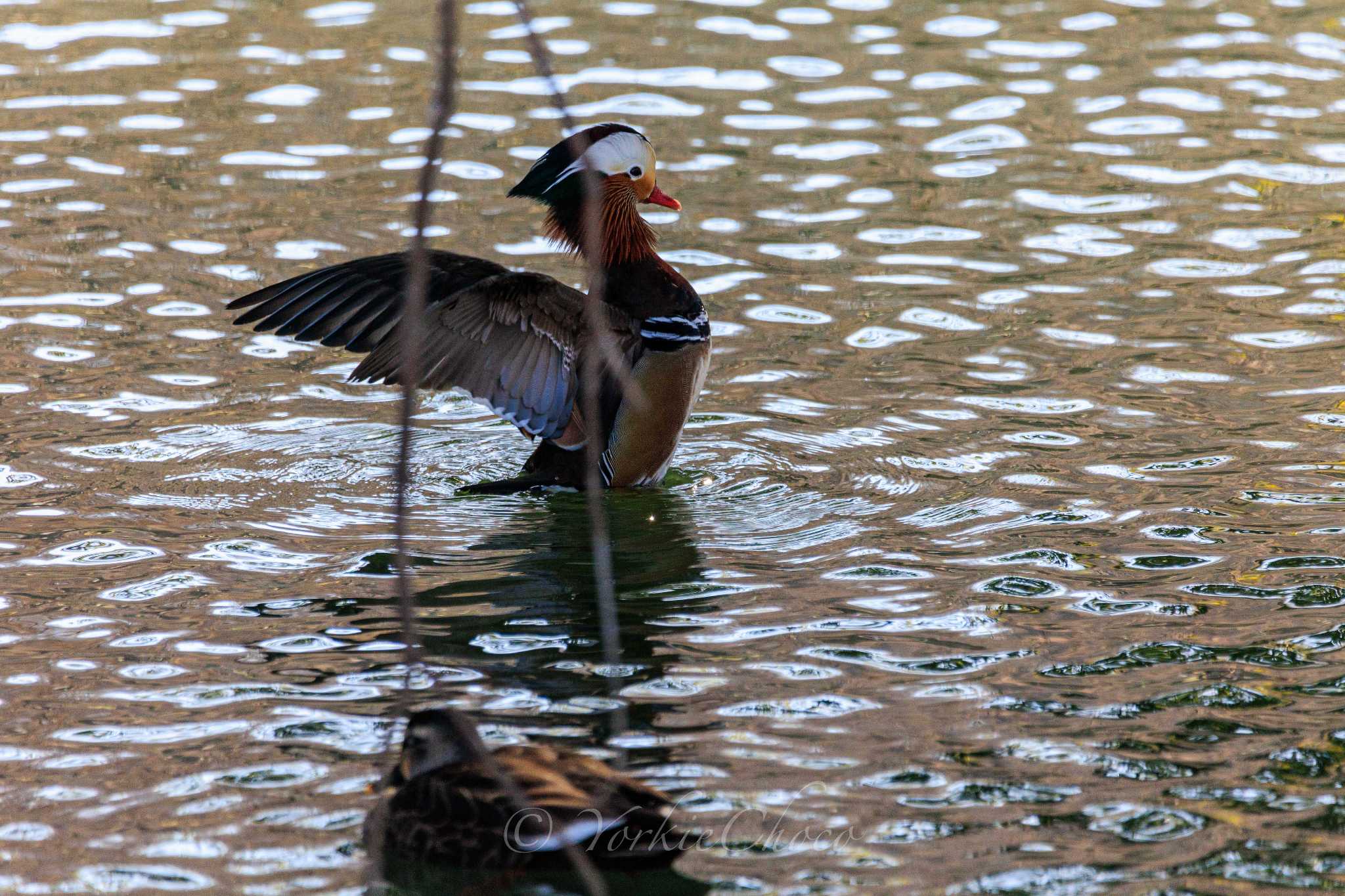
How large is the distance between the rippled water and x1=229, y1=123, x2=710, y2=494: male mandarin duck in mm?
346

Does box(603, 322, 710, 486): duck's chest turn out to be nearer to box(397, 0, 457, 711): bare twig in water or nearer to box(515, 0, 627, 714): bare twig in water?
box(515, 0, 627, 714): bare twig in water

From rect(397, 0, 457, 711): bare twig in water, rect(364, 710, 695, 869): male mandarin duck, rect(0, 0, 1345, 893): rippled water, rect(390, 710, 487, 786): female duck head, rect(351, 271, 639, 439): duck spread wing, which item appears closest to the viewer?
rect(397, 0, 457, 711): bare twig in water

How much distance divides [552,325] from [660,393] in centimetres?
62

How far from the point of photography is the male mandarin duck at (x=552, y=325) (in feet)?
22.8

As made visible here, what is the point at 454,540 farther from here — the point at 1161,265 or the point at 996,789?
the point at 1161,265

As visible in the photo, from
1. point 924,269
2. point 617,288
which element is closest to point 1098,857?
point 617,288

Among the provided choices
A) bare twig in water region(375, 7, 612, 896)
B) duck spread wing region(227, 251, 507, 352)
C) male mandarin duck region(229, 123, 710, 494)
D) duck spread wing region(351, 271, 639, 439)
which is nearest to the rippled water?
male mandarin duck region(229, 123, 710, 494)

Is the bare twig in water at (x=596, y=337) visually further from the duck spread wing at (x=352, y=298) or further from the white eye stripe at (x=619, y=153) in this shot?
the white eye stripe at (x=619, y=153)

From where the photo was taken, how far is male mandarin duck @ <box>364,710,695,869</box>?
4.39m

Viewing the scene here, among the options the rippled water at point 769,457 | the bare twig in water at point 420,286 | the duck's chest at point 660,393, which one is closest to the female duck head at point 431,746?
the rippled water at point 769,457

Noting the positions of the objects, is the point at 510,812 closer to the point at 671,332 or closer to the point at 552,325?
the point at 552,325

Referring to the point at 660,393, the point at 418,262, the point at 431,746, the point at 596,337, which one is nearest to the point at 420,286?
the point at 418,262

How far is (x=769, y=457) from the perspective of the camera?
7.74 m

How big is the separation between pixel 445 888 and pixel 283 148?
301 inches
